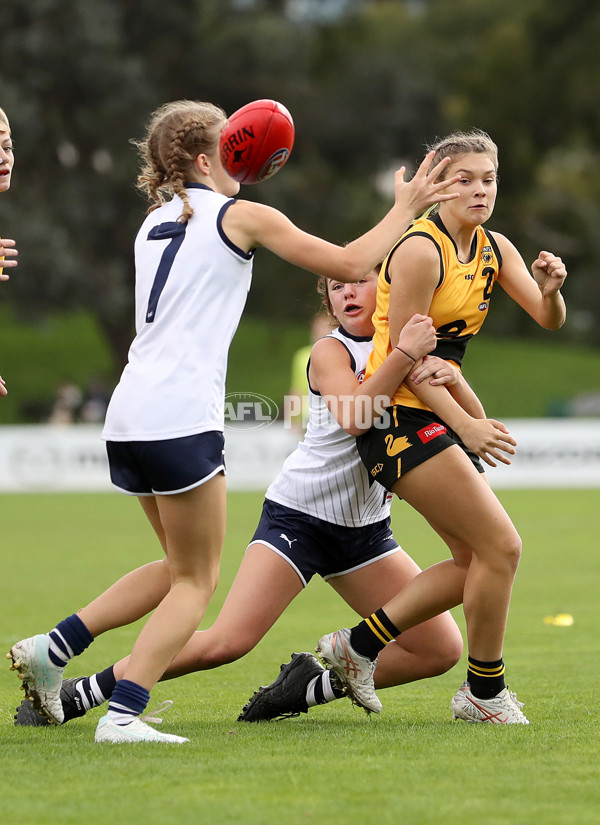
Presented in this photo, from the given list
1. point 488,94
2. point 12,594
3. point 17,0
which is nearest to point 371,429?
point 12,594

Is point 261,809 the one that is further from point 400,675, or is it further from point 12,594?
Result: point 12,594

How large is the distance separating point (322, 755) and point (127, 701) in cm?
66

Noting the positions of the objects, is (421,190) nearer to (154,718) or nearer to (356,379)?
(356,379)

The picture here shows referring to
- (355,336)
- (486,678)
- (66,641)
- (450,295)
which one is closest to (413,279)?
(450,295)

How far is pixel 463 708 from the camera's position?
183 inches

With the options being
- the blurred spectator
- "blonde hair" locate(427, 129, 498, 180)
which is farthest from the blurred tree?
"blonde hair" locate(427, 129, 498, 180)

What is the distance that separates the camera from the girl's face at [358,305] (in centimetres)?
501

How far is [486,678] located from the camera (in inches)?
179

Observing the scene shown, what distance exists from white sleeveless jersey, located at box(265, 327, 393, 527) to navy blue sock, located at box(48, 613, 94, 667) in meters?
0.97

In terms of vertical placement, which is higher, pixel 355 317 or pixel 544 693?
pixel 355 317

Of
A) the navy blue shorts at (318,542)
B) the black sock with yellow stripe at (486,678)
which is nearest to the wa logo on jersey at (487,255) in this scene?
the navy blue shorts at (318,542)

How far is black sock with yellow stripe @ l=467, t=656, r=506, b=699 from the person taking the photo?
4543 millimetres

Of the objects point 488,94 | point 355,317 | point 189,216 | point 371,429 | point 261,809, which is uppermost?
point 488,94

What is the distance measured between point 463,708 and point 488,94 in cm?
3982
